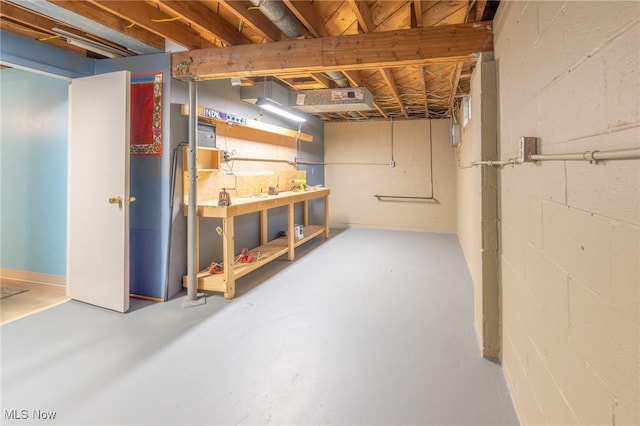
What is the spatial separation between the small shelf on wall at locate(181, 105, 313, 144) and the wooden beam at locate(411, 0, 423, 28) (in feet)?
7.29

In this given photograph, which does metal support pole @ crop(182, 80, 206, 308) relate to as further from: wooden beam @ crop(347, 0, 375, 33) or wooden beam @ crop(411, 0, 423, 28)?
wooden beam @ crop(411, 0, 423, 28)

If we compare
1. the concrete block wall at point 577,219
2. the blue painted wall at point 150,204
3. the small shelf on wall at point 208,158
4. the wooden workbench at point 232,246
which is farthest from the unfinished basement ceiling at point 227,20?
the wooden workbench at point 232,246

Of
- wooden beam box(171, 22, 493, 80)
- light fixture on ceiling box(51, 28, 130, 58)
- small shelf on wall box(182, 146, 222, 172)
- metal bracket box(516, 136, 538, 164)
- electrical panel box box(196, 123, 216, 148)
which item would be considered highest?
light fixture on ceiling box(51, 28, 130, 58)

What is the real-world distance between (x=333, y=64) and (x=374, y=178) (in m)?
4.97

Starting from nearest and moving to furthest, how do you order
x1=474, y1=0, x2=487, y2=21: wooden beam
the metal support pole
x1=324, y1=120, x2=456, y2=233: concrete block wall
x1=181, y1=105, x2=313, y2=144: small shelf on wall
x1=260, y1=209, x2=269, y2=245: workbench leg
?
x1=474, y1=0, x2=487, y2=21: wooden beam → the metal support pole → x1=181, y1=105, x2=313, y2=144: small shelf on wall → x1=260, y1=209, x2=269, y2=245: workbench leg → x1=324, y1=120, x2=456, y2=233: concrete block wall

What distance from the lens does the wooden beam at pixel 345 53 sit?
8.10 ft

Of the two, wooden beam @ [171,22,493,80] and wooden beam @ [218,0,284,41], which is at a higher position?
wooden beam @ [218,0,284,41]

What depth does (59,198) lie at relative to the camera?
3668 mm

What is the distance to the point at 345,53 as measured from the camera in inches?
108

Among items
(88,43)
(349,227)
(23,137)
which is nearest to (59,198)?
(23,137)

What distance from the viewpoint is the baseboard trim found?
3699 millimetres

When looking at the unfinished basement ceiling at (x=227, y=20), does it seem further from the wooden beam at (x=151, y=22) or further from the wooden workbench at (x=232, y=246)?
the wooden workbench at (x=232, y=246)

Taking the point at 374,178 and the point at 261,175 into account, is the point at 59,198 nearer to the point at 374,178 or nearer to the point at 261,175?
the point at 261,175

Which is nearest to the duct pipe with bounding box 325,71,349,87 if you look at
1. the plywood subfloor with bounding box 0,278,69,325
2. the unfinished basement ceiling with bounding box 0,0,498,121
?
the unfinished basement ceiling with bounding box 0,0,498,121
